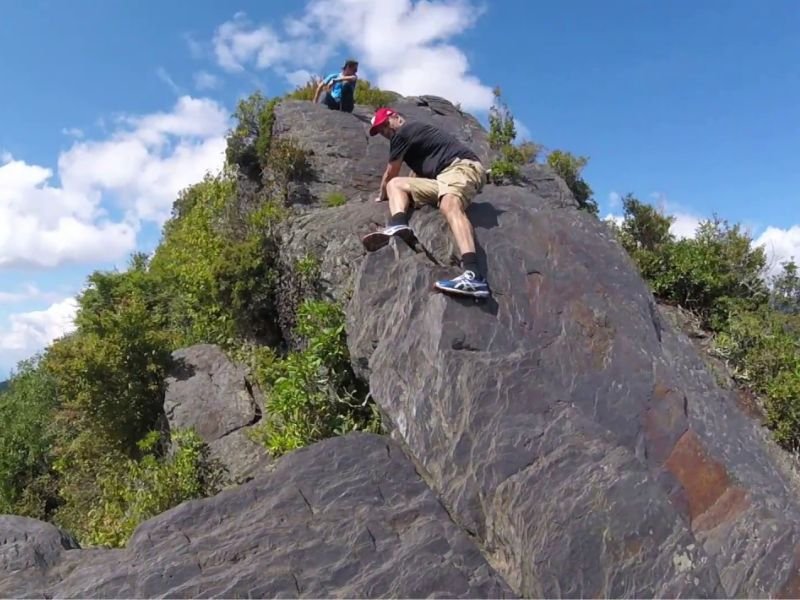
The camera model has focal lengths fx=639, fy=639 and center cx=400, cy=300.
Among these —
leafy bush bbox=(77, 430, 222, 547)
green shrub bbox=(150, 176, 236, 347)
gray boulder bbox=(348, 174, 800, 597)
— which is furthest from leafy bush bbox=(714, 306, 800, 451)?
green shrub bbox=(150, 176, 236, 347)

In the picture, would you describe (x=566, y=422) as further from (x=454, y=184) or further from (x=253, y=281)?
(x=253, y=281)

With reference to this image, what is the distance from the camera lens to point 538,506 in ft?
17.9

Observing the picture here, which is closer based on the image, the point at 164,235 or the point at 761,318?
the point at 761,318

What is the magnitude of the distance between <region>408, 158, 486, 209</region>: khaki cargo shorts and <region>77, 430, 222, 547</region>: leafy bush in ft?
15.9

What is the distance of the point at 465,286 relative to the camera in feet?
22.5

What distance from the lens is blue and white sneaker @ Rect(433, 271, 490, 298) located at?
687 cm

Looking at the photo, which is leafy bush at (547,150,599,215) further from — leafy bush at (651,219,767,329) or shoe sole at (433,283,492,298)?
shoe sole at (433,283,492,298)

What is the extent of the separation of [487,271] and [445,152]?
1905 millimetres

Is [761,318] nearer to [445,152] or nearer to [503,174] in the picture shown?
[503,174]

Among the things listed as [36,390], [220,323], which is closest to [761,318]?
[220,323]

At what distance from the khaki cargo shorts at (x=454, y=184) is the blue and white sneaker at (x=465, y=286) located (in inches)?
52.4

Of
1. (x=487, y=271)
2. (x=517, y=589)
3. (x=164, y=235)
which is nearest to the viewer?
(x=517, y=589)

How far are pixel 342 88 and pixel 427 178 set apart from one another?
9.22m

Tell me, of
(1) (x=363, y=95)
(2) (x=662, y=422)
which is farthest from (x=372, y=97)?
(2) (x=662, y=422)
